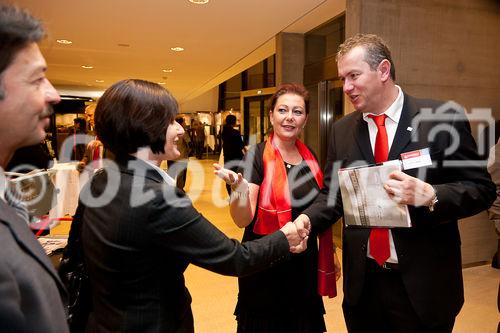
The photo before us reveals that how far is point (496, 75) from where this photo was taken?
425cm

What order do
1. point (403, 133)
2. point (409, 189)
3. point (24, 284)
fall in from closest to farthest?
point (24, 284), point (409, 189), point (403, 133)

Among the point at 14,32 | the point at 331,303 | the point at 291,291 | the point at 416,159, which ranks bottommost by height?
the point at 331,303

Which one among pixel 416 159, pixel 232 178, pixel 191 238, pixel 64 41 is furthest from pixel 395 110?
pixel 64 41

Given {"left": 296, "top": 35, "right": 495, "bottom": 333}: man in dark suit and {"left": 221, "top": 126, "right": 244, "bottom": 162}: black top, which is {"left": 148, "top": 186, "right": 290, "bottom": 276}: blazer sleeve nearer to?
{"left": 296, "top": 35, "right": 495, "bottom": 333}: man in dark suit

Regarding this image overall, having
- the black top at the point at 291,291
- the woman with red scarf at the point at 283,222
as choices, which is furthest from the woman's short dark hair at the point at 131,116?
the black top at the point at 291,291

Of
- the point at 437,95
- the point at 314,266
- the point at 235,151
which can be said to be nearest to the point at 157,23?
the point at 235,151

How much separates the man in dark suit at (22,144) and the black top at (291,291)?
49.3 inches

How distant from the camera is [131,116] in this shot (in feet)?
3.87

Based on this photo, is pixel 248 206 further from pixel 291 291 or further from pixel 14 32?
pixel 14 32

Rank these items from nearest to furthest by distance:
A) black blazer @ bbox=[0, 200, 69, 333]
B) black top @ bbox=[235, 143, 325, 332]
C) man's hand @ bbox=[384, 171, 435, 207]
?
black blazer @ bbox=[0, 200, 69, 333] → man's hand @ bbox=[384, 171, 435, 207] → black top @ bbox=[235, 143, 325, 332]

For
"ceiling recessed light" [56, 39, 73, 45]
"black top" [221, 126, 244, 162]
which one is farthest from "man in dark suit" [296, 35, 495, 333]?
"ceiling recessed light" [56, 39, 73, 45]

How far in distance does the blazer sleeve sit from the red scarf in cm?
70

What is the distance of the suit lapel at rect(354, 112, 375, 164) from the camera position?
1581mm

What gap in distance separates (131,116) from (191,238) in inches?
16.1
